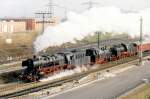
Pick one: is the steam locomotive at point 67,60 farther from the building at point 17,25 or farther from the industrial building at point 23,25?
the building at point 17,25

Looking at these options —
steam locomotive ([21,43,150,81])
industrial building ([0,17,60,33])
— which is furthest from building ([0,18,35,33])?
steam locomotive ([21,43,150,81])

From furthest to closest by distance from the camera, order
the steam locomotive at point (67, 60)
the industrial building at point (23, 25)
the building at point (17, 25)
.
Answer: the industrial building at point (23, 25)
the building at point (17, 25)
the steam locomotive at point (67, 60)

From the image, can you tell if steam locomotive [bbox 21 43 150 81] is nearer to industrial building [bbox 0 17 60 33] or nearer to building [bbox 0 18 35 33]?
industrial building [bbox 0 17 60 33]

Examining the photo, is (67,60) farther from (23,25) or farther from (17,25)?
(23,25)

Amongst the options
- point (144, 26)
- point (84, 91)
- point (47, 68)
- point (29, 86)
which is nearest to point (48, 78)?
point (47, 68)

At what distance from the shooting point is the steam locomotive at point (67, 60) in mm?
53250

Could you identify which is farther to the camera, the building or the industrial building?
the industrial building

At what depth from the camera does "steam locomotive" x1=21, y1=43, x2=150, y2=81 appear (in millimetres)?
53250

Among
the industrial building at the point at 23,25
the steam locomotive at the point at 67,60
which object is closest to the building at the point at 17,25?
the industrial building at the point at 23,25

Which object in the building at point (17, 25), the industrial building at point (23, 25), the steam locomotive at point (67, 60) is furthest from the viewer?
the industrial building at point (23, 25)

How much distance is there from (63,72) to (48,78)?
421cm

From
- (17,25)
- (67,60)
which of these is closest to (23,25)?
(17,25)

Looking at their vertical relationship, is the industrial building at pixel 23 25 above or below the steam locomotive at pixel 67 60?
above

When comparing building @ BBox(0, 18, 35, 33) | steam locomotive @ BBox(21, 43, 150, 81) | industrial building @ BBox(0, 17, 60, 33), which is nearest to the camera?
steam locomotive @ BBox(21, 43, 150, 81)
